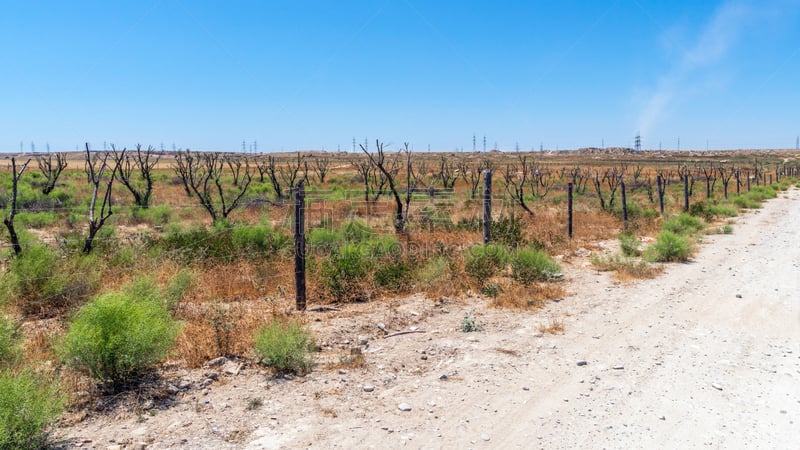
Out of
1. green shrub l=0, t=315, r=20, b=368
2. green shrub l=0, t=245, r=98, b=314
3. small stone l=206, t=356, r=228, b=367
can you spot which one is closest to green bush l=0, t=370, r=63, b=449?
green shrub l=0, t=315, r=20, b=368

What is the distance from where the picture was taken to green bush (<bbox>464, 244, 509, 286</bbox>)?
28.6 feet

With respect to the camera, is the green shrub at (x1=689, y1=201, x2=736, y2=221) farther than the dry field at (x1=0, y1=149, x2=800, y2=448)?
Yes

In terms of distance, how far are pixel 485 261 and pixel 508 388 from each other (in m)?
4.32

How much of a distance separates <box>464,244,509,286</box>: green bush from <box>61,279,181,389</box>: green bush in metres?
5.00

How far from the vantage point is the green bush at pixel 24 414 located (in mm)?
3383

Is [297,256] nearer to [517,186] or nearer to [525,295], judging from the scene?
[525,295]

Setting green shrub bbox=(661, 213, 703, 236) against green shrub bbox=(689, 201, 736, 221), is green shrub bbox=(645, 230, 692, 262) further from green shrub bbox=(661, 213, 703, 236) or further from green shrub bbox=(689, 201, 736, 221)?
green shrub bbox=(689, 201, 736, 221)

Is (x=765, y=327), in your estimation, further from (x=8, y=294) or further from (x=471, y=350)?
(x=8, y=294)

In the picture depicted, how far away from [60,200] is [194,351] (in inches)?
876

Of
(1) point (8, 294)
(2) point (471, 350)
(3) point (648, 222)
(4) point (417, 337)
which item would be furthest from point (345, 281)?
(3) point (648, 222)

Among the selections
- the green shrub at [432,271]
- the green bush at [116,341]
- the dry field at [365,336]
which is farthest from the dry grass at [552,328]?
the green bush at [116,341]

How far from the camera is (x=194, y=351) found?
5.34 metres

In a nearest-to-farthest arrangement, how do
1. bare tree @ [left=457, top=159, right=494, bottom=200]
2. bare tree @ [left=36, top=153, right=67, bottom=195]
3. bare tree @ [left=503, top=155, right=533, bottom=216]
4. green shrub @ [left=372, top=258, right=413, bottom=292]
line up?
green shrub @ [left=372, top=258, right=413, bottom=292]
bare tree @ [left=503, top=155, right=533, bottom=216]
bare tree @ [left=36, top=153, right=67, bottom=195]
bare tree @ [left=457, top=159, right=494, bottom=200]

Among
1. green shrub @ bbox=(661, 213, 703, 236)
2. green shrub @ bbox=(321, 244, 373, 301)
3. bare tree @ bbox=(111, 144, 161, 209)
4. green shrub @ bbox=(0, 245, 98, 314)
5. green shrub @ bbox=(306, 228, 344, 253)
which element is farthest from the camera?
bare tree @ bbox=(111, 144, 161, 209)
